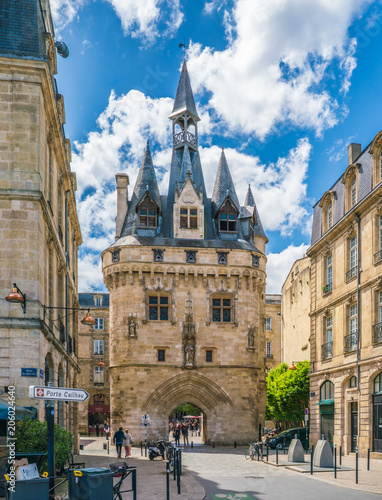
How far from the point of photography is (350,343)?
26.3 metres

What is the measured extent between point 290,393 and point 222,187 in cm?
1504

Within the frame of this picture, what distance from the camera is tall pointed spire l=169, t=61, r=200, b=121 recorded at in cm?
4584

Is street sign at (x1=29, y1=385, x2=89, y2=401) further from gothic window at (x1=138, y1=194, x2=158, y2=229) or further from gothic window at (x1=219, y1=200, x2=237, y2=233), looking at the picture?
gothic window at (x1=219, y1=200, x2=237, y2=233)

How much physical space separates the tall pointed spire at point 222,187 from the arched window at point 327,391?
1642 cm

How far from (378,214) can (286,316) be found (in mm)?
29679

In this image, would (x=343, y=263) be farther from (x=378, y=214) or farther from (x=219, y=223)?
(x=219, y=223)

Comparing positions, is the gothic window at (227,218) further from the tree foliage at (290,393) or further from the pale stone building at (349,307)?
the tree foliage at (290,393)

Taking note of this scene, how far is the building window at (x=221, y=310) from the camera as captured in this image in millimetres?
38812

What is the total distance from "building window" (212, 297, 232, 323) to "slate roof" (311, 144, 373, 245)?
899 cm

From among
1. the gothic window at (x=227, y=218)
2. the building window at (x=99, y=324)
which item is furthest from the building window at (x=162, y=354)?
the building window at (x=99, y=324)

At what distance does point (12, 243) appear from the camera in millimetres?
16984

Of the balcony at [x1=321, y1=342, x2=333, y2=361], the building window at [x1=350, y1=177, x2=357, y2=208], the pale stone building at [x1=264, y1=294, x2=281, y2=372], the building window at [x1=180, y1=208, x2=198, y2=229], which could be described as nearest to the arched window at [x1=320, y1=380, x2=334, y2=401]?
the balcony at [x1=321, y1=342, x2=333, y2=361]

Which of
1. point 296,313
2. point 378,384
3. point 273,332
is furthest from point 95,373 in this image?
point 378,384

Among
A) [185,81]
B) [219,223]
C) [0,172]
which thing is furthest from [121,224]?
[0,172]
